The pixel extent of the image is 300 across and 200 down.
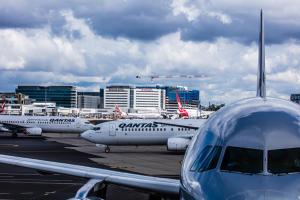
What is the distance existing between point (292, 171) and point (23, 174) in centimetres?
2232

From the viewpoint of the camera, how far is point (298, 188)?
21.3 ft

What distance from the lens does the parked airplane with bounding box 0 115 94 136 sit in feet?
251

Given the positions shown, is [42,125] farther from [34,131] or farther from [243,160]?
[243,160]

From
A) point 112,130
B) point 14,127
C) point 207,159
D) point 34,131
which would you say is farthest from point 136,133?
point 207,159

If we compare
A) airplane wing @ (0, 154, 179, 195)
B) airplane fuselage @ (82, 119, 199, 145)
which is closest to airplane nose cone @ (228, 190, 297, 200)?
airplane wing @ (0, 154, 179, 195)

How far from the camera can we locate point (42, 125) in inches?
3063

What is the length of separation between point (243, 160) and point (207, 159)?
0.57 metres

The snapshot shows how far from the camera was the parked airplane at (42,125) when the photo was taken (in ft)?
251

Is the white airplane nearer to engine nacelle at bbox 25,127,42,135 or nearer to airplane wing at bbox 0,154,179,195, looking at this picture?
engine nacelle at bbox 25,127,42,135

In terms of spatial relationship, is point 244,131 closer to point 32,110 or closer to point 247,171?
point 247,171

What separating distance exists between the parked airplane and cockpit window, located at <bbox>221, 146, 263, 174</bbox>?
6866cm

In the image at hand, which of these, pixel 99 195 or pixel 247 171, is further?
pixel 99 195

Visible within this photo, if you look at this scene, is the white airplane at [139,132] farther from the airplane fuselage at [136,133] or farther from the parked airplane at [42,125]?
the parked airplane at [42,125]

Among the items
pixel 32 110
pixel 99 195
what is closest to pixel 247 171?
pixel 99 195
